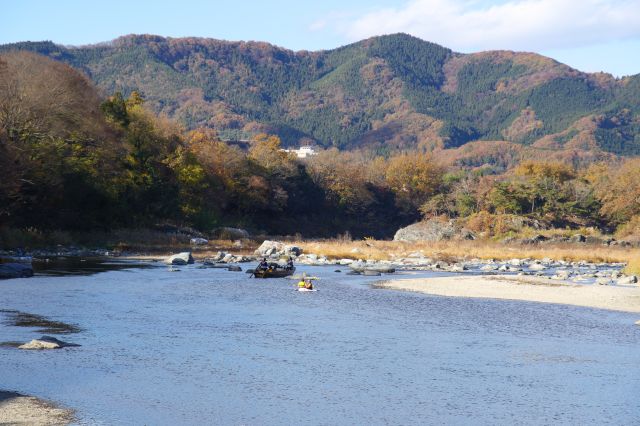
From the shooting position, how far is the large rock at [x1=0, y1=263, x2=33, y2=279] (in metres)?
38.9

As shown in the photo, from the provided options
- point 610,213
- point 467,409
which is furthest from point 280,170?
point 467,409

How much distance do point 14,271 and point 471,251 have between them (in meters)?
38.6

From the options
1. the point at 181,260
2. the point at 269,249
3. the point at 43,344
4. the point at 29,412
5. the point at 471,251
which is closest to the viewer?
the point at 29,412

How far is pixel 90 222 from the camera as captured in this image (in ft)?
216

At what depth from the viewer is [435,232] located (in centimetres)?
8900

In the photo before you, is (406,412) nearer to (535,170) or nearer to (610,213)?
(610,213)

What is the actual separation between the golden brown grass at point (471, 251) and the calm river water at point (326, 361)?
2750cm

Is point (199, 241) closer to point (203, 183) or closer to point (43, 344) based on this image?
point (203, 183)

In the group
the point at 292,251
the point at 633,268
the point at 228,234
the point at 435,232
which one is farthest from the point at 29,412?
the point at 435,232

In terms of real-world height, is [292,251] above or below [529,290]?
above

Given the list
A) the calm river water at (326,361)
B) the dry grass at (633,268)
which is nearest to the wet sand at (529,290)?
the calm river water at (326,361)

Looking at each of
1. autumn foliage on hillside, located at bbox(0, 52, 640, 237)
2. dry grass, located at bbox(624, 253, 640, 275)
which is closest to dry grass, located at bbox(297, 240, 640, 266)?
dry grass, located at bbox(624, 253, 640, 275)

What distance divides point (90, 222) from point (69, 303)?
36.6m

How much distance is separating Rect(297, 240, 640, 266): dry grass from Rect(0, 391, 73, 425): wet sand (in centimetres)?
4357
